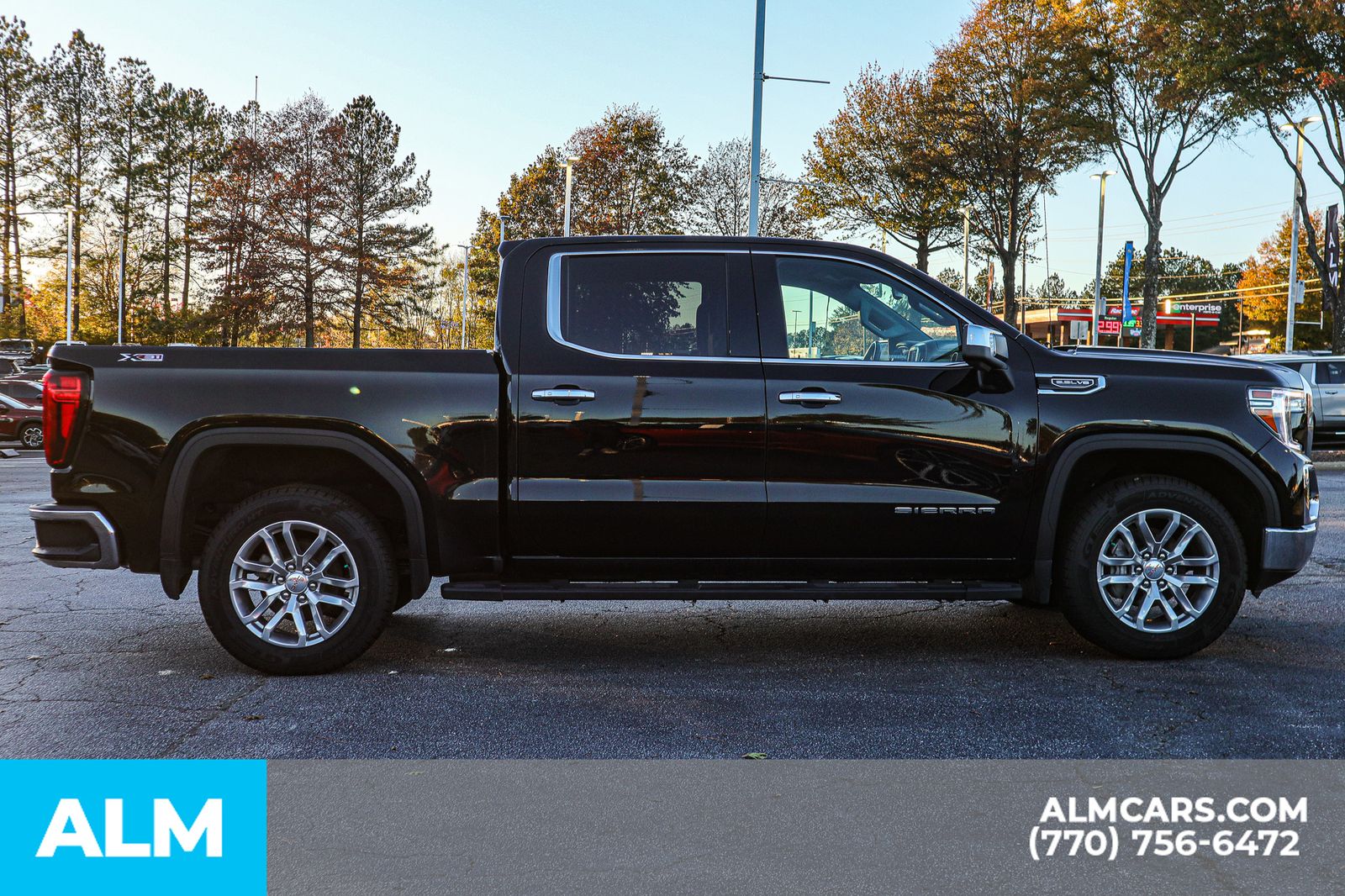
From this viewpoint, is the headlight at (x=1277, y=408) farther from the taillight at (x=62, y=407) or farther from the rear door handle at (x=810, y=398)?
the taillight at (x=62, y=407)

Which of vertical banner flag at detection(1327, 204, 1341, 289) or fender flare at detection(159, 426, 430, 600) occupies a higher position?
vertical banner flag at detection(1327, 204, 1341, 289)

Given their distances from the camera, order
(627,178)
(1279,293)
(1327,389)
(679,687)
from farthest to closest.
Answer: (1279,293)
(627,178)
(1327,389)
(679,687)

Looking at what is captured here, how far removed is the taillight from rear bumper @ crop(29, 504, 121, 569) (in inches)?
9.8

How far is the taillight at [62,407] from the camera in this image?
5.30 m

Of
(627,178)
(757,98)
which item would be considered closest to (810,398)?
(757,98)

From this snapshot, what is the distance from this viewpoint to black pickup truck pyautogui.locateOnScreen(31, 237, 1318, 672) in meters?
5.32

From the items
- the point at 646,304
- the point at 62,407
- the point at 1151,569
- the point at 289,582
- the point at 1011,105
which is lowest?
the point at 289,582

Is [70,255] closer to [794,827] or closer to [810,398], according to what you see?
[810,398]

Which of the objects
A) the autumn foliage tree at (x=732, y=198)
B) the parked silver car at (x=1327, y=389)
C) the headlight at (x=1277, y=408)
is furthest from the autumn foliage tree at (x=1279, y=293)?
the headlight at (x=1277, y=408)

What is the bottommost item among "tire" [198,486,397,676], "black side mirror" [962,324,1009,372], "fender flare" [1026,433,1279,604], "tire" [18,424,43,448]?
"tire" [18,424,43,448]

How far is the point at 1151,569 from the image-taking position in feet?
18.3

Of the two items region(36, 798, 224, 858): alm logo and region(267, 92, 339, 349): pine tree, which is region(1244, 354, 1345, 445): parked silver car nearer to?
region(36, 798, 224, 858): alm logo

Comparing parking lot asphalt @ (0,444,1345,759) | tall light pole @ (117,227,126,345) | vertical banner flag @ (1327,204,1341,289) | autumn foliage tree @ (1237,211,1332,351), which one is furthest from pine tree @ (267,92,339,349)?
autumn foliage tree @ (1237,211,1332,351)

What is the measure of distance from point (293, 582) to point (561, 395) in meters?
1.47
